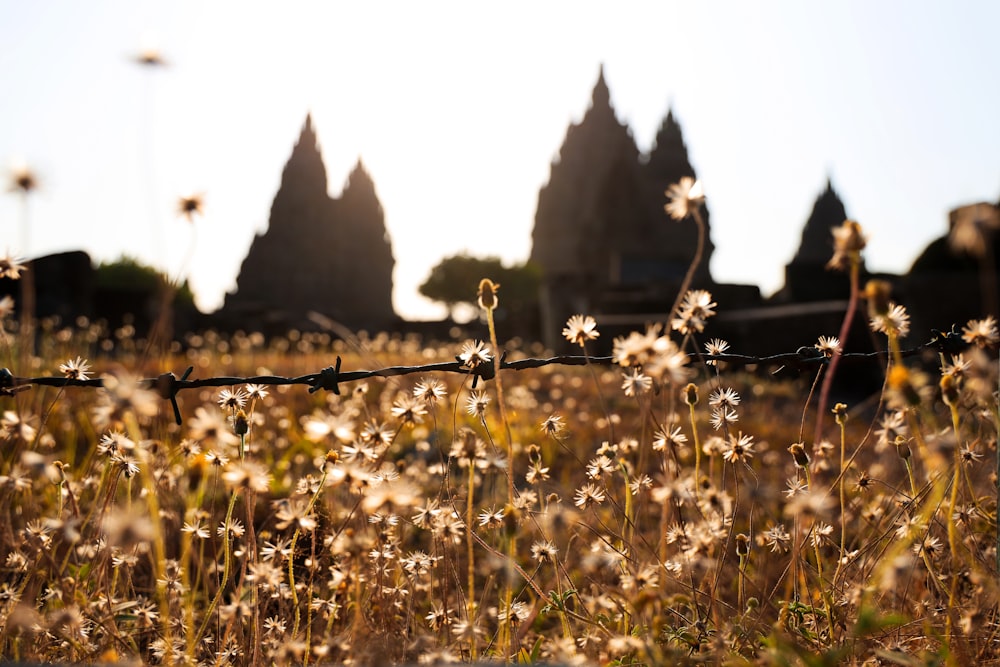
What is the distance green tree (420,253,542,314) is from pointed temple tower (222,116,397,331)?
412 cm

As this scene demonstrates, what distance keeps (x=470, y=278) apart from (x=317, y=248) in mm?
11101

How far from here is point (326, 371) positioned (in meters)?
2.29

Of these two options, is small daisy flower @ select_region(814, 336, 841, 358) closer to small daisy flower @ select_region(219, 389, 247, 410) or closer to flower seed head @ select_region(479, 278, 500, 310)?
flower seed head @ select_region(479, 278, 500, 310)

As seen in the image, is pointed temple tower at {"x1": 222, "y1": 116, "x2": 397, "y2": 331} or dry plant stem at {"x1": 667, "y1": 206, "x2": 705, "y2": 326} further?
pointed temple tower at {"x1": 222, "y1": 116, "x2": 397, "y2": 331}

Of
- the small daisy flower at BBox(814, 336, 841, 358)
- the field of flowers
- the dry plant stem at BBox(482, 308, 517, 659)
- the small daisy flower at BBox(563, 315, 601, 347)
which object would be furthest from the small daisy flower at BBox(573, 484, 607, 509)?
the small daisy flower at BBox(814, 336, 841, 358)

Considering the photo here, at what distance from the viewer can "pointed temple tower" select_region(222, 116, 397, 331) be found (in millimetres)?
52469

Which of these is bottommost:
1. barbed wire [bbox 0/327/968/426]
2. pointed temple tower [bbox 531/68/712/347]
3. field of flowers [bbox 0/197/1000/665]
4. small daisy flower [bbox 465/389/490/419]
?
field of flowers [bbox 0/197/1000/665]

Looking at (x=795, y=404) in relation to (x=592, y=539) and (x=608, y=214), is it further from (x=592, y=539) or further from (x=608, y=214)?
(x=608, y=214)

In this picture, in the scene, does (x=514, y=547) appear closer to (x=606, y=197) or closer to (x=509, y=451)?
(x=509, y=451)

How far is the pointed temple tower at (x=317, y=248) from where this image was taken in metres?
52.5

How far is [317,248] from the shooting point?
54.6 meters

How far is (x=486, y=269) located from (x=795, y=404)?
47.9 metres

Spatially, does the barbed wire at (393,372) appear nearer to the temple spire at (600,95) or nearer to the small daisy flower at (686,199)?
the small daisy flower at (686,199)

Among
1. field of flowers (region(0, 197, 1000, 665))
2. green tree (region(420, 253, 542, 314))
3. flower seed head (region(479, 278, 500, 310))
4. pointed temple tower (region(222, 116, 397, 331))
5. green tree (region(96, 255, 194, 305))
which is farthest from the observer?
green tree (region(420, 253, 542, 314))
